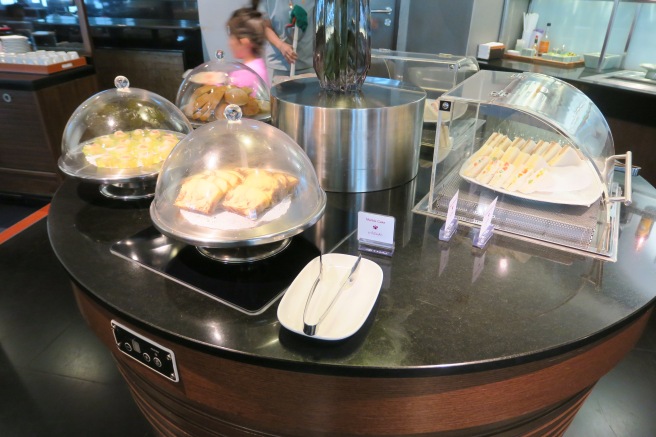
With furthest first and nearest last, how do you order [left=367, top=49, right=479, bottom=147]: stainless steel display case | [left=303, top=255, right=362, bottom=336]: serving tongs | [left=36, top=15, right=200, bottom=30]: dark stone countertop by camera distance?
1. [left=36, top=15, right=200, bottom=30]: dark stone countertop
2. [left=367, top=49, right=479, bottom=147]: stainless steel display case
3. [left=303, top=255, right=362, bottom=336]: serving tongs

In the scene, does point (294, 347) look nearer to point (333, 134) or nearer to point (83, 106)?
point (333, 134)

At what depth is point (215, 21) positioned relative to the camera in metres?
4.35

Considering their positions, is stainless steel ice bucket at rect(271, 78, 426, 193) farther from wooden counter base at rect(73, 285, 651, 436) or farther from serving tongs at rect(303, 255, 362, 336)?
wooden counter base at rect(73, 285, 651, 436)

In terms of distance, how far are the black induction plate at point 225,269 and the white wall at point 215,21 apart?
12.1 feet

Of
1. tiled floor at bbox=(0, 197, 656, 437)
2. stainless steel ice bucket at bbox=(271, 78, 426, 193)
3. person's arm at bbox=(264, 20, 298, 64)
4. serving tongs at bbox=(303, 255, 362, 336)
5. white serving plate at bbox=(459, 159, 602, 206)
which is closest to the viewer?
serving tongs at bbox=(303, 255, 362, 336)

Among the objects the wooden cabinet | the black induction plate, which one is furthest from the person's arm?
the black induction plate

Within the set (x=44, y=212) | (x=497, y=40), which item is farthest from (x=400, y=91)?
(x=497, y=40)

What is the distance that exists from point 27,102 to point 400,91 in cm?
253

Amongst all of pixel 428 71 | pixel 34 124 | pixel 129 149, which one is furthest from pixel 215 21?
pixel 129 149

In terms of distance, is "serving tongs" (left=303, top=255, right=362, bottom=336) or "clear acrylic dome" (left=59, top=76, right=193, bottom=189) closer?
"serving tongs" (left=303, top=255, right=362, bottom=336)

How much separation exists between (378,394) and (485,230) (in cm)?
47

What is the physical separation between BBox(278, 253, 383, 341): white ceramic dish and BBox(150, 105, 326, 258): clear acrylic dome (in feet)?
0.30

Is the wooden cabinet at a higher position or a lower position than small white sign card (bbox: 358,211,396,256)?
lower

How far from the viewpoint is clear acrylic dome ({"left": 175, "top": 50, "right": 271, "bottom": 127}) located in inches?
63.7
